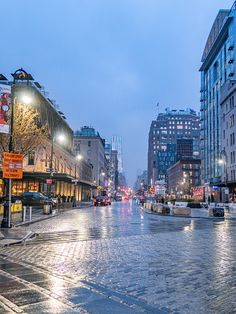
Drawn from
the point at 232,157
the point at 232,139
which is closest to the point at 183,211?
the point at 232,157

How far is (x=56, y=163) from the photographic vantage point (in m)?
72.8

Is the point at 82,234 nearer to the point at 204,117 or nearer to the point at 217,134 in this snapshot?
the point at 217,134

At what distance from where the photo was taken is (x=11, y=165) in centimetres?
2050

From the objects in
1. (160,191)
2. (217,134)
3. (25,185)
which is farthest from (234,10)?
(25,185)

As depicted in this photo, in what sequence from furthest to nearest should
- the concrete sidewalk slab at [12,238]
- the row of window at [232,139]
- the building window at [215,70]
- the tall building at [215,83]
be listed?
1. the building window at [215,70]
2. the tall building at [215,83]
3. the row of window at [232,139]
4. the concrete sidewalk slab at [12,238]

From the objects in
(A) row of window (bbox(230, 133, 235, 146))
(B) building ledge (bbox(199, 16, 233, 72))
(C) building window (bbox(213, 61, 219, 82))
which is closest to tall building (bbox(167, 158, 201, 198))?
(B) building ledge (bbox(199, 16, 233, 72))

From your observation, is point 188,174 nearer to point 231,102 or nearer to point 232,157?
point 231,102

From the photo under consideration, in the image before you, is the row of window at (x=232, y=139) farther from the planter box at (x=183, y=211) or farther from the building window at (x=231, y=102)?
the planter box at (x=183, y=211)

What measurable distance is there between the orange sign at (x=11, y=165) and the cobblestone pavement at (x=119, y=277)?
610 centimetres

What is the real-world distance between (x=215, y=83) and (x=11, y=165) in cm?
9673

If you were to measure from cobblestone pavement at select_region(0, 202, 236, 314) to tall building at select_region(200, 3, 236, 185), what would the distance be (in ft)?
265

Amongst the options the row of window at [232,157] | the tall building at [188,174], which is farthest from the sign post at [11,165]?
the tall building at [188,174]

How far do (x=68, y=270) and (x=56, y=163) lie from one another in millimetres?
63616

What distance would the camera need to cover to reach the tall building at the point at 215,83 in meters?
94.1
